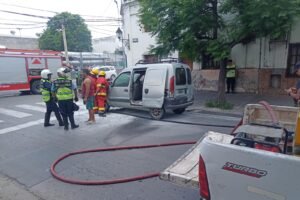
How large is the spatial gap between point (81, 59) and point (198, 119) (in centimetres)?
2361

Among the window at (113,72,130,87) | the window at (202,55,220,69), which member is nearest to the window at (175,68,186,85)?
the window at (113,72,130,87)

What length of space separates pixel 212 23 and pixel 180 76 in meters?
2.50

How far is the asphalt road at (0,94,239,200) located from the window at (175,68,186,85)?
1.18 m

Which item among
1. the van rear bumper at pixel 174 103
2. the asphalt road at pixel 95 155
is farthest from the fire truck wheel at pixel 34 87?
the van rear bumper at pixel 174 103

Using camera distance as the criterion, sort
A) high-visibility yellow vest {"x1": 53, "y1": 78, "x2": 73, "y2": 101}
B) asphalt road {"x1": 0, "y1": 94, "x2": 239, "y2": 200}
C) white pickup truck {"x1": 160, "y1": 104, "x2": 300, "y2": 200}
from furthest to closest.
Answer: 1. high-visibility yellow vest {"x1": 53, "y1": 78, "x2": 73, "y2": 101}
2. asphalt road {"x1": 0, "y1": 94, "x2": 239, "y2": 200}
3. white pickup truck {"x1": 160, "y1": 104, "x2": 300, "y2": 200}

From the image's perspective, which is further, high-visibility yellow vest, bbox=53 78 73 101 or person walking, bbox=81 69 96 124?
person walking, bbox=81 69 96 124

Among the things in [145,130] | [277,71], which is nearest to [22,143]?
[145,130]

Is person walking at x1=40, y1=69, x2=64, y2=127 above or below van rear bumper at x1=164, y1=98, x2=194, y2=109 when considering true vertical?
above

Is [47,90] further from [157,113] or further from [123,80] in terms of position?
[157,113]

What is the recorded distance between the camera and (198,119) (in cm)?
771

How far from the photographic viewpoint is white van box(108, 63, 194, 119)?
7.37m

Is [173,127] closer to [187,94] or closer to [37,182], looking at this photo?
[187,94]

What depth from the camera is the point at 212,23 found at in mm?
8609

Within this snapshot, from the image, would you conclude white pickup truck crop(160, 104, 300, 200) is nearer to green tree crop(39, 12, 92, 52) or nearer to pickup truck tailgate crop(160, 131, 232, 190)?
pickup truck tailgate crop(160, 131, 232, 190)
